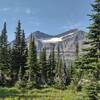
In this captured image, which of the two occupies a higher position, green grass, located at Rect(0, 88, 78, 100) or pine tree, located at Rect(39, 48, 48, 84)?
pine tree, located at Rect(39, 48, 48, 84)

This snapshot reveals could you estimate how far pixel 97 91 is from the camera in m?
28.3

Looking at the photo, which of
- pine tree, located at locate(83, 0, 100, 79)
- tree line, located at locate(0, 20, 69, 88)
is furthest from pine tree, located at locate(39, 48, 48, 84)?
pine tree, located at locate(83, 0, 100, 79)

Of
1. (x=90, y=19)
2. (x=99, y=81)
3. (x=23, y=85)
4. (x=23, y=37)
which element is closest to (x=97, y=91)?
(x=99, y=81)

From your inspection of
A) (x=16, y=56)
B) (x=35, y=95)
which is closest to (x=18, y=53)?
(x=16, y=56)

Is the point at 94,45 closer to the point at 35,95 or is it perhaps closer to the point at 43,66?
the point at 35,95

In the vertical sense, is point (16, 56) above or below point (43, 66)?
above

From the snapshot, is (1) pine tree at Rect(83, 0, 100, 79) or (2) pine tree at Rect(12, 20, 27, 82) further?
(2) pine tree at Rect(12, 20, 27, 82)

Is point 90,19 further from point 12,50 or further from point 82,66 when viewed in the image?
point 12,50

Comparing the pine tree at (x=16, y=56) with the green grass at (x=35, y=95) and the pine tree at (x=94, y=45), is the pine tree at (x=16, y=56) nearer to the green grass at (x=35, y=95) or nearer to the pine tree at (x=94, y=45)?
the green grass at (x=35, y=95)

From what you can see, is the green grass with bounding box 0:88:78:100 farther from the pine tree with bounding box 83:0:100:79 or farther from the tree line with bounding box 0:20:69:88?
the pine tree with bounding box 83:0:100:79

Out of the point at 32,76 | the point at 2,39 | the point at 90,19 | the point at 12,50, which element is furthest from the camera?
the point at 2,39

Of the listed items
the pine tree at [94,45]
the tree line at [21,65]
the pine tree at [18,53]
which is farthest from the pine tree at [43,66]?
the pine tree at [94,45]

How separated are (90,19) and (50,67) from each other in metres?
69.5

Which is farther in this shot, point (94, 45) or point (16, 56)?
point (16, 56)
